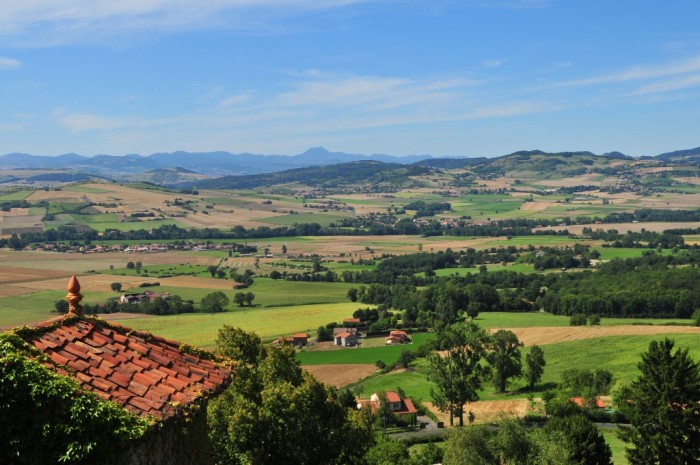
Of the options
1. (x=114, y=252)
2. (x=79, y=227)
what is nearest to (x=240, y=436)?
(x=114, y=252)

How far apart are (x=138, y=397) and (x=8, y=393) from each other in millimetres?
1391

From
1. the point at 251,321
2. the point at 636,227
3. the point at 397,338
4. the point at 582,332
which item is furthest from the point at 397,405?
the point at 636,227

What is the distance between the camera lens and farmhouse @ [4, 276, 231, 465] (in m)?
7.31

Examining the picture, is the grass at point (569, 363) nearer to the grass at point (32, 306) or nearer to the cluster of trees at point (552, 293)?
the cluster of trees at point (552, 293)

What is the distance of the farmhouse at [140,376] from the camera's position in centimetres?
731

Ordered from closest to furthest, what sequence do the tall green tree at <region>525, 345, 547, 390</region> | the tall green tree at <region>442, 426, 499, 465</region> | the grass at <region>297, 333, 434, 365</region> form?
the tall green tree at <region>442, 426, 499, 465</region> → the tall green tree at <region>525, 345, 547, 390</region> → the grass at <region>297, 333, 434, 365</region>

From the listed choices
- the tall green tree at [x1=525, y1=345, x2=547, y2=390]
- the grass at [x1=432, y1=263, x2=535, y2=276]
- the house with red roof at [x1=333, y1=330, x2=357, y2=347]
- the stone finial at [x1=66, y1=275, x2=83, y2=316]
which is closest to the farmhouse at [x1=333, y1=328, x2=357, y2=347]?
the house with red roof at [x1=333, y1=330, x2=357, y2=347]

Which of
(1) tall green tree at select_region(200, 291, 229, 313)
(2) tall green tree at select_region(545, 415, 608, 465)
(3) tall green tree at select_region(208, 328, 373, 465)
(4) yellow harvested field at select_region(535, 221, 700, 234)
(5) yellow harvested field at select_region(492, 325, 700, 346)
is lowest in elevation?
(5) yellow harvested field at select_region(492, 325, 700, 346)

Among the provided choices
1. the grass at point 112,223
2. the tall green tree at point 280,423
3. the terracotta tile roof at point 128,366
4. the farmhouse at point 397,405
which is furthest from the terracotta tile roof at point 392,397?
the grass at point 112,223

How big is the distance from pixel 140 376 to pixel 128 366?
246 mm

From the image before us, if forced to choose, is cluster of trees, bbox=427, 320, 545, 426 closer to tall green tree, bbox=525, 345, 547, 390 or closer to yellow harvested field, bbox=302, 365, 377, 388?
tall green tree, bbox=525, 345, 547, 390

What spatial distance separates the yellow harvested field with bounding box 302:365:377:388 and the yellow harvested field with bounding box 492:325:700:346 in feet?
65.3

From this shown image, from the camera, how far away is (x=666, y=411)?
100.0 feet

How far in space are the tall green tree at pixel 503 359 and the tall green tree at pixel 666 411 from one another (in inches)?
1162
